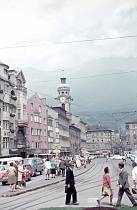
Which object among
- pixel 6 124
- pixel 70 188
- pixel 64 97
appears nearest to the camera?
pixel 70 188

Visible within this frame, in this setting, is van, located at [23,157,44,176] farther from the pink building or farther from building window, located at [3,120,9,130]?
the pink building

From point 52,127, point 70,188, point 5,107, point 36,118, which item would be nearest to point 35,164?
point 5,107

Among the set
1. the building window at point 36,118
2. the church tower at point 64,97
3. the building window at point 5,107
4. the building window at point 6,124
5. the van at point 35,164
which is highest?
the church tower at point 64,97

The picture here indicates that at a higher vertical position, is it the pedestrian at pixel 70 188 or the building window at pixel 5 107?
the building window at pixel 5 107

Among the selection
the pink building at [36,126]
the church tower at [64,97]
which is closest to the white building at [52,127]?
the pink building at [36,126]

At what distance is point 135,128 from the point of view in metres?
139

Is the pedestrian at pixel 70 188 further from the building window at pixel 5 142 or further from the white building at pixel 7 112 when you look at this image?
the building window at pixel 5 142

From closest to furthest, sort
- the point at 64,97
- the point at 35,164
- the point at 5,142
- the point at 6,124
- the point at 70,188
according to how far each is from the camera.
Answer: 1. the point at 70,188
2. the point at 35,164
3. the point at 5,142
4. the point at 6,124
5. the point at 64,97

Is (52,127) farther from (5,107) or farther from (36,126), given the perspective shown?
(5,107)

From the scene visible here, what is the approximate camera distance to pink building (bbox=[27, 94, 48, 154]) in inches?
3831

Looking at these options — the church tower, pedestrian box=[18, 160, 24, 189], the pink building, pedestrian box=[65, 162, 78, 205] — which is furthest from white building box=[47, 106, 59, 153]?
pedestrian box=[65, 162, 78, 205]

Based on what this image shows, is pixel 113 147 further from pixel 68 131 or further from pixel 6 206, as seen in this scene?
pixel 6 206

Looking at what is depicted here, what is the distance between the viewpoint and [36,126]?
10275 centimetres

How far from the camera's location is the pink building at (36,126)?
319ft
